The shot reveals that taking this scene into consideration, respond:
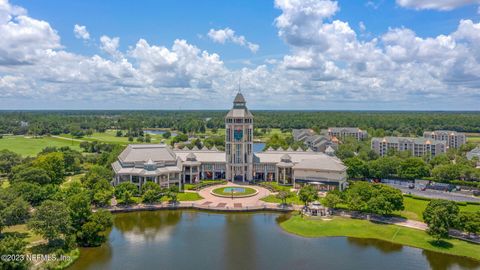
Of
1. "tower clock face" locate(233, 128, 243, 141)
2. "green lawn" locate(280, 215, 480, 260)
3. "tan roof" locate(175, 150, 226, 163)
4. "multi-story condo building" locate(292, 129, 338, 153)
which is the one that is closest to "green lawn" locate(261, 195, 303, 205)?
"green lawn" locate(280, 215, 480, 260)

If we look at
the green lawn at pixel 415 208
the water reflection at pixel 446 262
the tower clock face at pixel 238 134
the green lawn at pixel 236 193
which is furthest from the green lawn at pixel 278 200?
the water reflection at pixel 446 262

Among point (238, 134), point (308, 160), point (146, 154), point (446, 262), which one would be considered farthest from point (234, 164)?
point (446, 262)

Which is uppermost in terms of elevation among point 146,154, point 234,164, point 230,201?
point 146,154

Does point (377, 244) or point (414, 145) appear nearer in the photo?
point (377, 244)

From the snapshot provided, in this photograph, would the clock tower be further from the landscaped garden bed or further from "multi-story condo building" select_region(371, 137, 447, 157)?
"multi-story condo building" select_region(371, 137, 447, 157)

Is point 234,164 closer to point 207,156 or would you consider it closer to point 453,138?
point 207,156

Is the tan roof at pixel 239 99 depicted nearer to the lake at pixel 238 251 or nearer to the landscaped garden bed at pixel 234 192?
the landscaped garden bed at pixel 234 192
